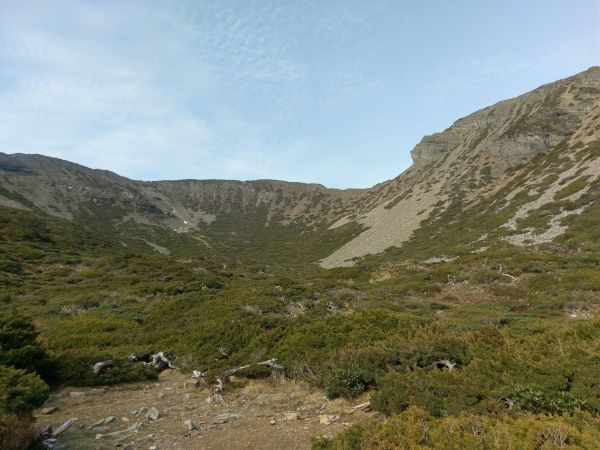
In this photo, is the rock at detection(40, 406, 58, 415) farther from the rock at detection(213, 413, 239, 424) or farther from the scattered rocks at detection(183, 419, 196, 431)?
the rock at detection(213, 413, 239, 424)

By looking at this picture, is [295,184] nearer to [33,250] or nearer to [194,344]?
[33,250]

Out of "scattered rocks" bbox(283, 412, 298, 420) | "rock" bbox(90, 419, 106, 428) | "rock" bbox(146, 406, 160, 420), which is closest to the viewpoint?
"scattered rocks" bbox(283, 412, 298, 420)

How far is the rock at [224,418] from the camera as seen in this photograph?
9.16 metres

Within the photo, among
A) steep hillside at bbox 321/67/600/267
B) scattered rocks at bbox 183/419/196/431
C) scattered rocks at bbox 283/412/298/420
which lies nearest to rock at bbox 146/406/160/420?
scattered rocks at bbox 183/419/196/431

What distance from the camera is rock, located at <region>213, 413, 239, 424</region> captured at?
916 cm

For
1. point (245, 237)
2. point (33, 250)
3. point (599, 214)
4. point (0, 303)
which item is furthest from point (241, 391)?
point (245, 237)

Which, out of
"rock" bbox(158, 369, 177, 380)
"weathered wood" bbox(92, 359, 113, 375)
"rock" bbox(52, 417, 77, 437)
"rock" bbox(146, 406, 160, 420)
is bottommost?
"rock" bbox(158, 369, 177, 380)

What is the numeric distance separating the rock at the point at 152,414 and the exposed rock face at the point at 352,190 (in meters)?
52.8

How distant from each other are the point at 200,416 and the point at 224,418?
713mm

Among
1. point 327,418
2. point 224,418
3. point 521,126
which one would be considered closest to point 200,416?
point 224,418

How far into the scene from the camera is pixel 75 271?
41.5 metres

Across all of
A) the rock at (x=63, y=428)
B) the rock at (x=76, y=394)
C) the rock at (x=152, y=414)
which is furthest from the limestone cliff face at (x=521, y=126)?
the rock at (x=63, y=428)

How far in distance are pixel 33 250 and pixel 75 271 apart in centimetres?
1000

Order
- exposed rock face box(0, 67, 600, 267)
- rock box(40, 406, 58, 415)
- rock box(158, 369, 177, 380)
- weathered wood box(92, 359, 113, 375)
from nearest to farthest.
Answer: rock box(40, 406, 58, 415) < weathered wood box(92, 359, 113, 375) < rock box(158, 369, 177, 380) < exposed rock face box(0, 67, 600, 267)
